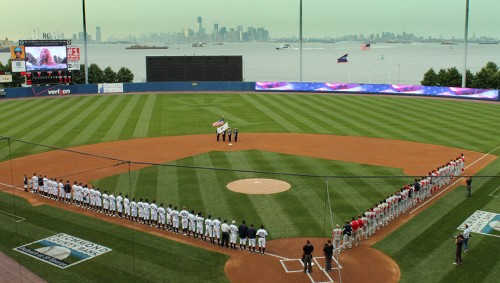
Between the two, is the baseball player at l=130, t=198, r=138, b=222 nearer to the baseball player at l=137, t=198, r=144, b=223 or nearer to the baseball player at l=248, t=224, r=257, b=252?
the baseball player at l=137, t=198, r=144, b=223

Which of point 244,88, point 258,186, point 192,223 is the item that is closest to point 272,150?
point 258,186

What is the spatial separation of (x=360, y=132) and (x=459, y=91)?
29.8 meters

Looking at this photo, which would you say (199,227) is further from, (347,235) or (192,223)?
(347,235)

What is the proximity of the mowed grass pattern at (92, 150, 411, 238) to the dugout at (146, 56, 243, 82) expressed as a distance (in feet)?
139

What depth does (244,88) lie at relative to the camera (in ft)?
251

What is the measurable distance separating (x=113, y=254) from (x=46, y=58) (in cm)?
5235

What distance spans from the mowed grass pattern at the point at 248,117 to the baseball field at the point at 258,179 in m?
0.21

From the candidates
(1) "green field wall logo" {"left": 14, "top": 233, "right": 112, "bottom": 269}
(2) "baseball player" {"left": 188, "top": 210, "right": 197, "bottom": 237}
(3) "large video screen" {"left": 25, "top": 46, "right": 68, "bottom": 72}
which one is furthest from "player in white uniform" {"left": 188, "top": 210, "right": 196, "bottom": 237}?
(3) "large video screen" {"left": 25, "top": 46, "right": 68, "bottom": 72}

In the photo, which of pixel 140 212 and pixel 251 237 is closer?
pixel 251 237

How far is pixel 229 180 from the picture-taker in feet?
87.5

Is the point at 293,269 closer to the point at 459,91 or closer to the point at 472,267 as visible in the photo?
the point at 472,267

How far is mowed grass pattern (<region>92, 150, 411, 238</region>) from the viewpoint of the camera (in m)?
21.0

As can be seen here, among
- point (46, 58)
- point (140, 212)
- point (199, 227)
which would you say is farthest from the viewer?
point (46, 58)

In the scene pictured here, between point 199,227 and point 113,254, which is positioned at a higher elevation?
point 199,227
